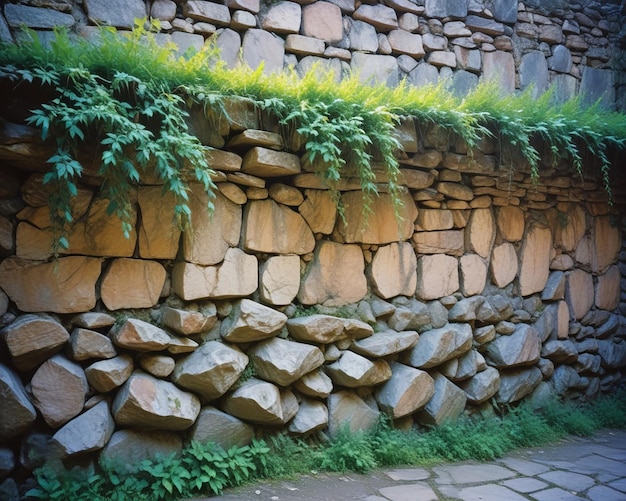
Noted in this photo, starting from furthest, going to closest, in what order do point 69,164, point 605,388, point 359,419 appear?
point 605,388 < point 359,419 < point 69,164

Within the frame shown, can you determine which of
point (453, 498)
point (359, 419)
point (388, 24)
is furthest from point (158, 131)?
point (388, 24)

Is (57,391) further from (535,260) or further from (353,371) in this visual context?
(535,260)

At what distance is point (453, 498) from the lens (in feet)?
8.43

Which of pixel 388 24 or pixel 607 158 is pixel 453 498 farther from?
pixel 388 24

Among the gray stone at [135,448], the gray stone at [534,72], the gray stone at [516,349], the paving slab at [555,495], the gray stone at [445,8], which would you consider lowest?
the paving slab at [555,495]

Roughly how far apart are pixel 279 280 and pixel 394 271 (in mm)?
899

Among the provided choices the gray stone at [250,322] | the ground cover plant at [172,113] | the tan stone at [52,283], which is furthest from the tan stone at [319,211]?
the tan stone at [52,283]

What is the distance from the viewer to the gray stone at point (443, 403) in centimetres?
330

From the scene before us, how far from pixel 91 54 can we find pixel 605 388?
15.9ft

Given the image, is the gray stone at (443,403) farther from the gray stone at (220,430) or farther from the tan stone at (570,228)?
the tan stone at (570,228)

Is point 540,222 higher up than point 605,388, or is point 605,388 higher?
point 540,222

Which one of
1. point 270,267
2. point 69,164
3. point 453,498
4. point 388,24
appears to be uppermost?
point 388,24

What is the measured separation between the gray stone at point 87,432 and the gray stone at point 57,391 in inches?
1.9

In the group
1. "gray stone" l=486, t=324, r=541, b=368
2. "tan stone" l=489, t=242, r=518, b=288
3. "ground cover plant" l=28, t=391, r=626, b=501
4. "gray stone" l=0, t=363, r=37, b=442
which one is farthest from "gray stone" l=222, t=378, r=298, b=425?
"tan stone" l=489, t=242, r=518, b=288
